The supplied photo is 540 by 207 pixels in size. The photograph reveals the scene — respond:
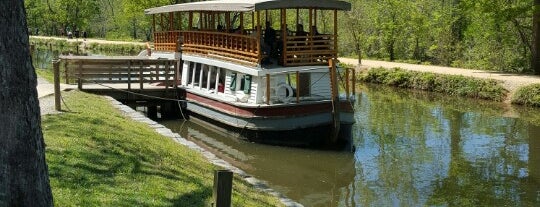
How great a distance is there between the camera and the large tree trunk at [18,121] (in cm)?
455

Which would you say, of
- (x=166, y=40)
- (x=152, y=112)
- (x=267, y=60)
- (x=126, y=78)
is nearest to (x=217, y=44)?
(x=267, y=60)

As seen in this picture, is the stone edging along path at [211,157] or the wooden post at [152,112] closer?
the stone edging along path at [211,157]

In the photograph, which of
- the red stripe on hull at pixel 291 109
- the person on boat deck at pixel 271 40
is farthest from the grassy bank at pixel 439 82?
the red stripe on hull at pixel 291 109

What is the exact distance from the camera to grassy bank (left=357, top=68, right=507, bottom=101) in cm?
2686

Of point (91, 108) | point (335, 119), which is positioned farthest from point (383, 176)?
point (91, 108)

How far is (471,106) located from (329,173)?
1331 cm

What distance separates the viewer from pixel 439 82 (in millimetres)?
29797

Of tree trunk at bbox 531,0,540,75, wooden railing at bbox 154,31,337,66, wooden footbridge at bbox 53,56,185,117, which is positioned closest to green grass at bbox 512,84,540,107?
tree trunk at bbox 531,0,540,75

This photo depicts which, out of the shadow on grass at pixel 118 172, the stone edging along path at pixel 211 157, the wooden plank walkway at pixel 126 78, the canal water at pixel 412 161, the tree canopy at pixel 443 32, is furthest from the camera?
the tree canopy at pixel 443 32

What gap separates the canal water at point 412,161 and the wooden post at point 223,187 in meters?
6.98

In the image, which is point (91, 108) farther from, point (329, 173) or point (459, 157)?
point (459, 157)

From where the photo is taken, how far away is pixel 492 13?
1118 inches

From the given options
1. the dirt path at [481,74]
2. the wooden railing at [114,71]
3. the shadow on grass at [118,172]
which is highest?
the wooden railing at [114,71]

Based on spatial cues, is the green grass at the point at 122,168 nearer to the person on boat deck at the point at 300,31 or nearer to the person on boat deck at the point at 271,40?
the person on boat deck at the point at 271,40
